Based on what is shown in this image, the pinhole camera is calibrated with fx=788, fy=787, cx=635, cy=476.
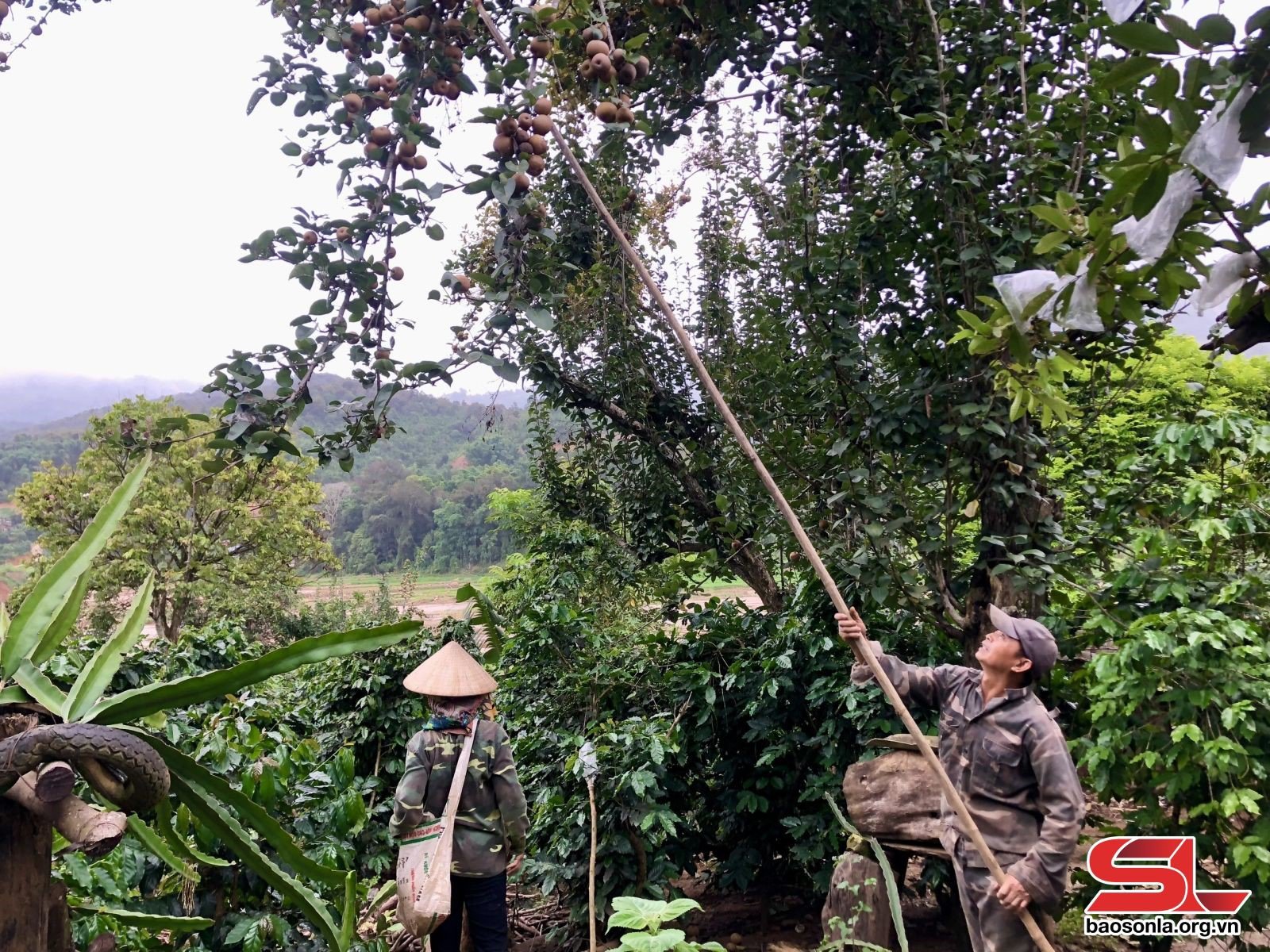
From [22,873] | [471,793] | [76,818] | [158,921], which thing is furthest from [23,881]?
[471,793]

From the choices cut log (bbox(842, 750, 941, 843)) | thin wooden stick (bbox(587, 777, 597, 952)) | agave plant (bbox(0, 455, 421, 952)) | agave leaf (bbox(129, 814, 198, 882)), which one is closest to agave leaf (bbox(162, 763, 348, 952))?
agave plant (bbox(0, 455, 421, 952))

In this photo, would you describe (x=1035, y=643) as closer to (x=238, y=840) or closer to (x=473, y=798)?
(x=473, y=798)

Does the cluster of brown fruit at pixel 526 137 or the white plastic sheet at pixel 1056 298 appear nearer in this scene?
the white plastic sheet at pixel 1056 298

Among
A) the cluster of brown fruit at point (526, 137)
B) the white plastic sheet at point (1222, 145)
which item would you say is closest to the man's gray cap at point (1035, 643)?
the white plastic sheet at point (1222, 145)

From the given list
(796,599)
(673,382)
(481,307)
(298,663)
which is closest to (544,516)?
(673,382)

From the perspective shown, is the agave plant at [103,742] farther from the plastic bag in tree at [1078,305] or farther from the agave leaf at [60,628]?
the plastic bag in tree at [1078,305]

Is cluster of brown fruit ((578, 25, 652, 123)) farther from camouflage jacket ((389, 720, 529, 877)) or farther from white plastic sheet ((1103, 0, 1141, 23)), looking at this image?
camouflage jacket ((389, 720, 529, 877))

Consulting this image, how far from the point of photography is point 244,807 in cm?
94

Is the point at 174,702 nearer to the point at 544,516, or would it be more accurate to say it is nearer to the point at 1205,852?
the point at 1205,852

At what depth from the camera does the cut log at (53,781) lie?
71 centimetres

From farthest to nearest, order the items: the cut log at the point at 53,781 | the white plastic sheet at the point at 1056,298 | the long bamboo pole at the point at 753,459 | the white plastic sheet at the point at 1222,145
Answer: the long bamboo pole at the point at 753,459, the white plastic sheet at the point at 1056,298, the white plastic sheet at the point at 1222,145, the cut log at the point at 53,781

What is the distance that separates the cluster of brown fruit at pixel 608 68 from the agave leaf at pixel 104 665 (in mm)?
1255

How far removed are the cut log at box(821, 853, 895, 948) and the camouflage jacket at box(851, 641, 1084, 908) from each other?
51 cm

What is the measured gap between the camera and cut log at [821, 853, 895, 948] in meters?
2.83
